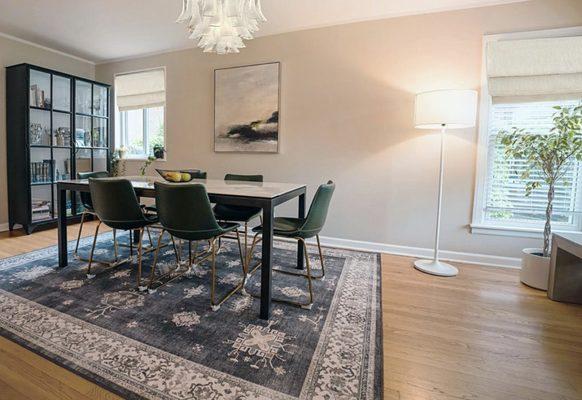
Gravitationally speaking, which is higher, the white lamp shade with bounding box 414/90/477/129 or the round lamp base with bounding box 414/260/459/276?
the white lamp shade with bounding box 414/90/477/129

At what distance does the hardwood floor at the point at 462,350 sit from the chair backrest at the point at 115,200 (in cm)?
96

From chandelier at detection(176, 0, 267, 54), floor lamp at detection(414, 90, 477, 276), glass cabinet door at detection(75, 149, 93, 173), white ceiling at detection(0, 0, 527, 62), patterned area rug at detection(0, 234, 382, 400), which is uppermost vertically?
white ceiling at detection(0, 0, 527, 62)

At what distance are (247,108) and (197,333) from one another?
2.79m

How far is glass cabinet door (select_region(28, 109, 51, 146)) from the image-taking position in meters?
3.91

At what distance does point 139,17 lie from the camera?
3312mm

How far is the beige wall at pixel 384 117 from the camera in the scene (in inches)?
116

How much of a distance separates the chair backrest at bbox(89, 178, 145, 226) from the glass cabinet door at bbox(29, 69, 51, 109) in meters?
2.58

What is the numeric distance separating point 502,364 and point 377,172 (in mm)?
2109

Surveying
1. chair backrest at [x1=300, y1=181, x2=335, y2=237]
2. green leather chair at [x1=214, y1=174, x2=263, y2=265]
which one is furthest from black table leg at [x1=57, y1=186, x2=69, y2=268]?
chair backrest at [x1=300, y1=181, x2=335, y2=237]

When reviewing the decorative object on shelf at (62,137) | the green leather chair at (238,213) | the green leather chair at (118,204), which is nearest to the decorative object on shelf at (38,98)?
the decorative object on shelf at (62,137)

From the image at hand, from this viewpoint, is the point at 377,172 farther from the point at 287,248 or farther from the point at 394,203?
the point at 287,248

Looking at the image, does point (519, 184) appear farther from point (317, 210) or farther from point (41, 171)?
point (41, 171)

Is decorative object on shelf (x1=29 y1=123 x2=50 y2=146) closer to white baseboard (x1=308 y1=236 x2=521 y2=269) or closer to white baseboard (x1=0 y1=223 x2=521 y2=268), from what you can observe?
white baseboard (x1=0 y1=223 x2=521 y2=268)

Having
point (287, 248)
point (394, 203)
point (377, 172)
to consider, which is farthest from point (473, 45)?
point (287, 248)
